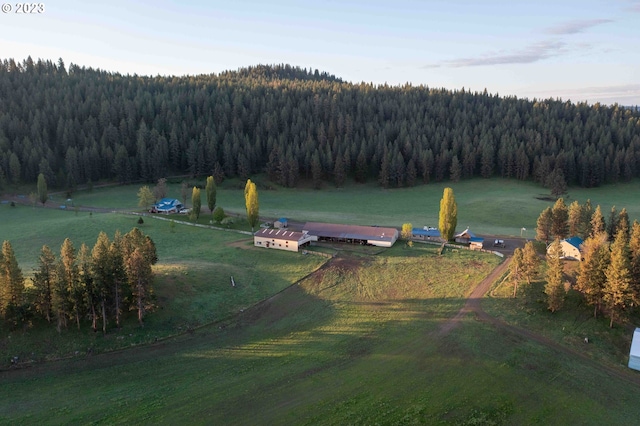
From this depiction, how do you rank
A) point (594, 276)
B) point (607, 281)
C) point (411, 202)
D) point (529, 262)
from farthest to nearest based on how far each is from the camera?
point (411, 202) → point (529, 262) → point (594, 276) → point (607, 281)

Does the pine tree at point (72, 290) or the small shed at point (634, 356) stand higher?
the pine tree at point (72, 290)

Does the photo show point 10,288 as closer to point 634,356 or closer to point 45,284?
point 45,284

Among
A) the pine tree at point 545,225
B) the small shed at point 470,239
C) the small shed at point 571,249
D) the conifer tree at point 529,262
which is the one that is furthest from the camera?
the small shed at point 470,239

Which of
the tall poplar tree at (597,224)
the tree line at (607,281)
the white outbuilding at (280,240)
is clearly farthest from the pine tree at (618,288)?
the white outbuilding at (280,240)

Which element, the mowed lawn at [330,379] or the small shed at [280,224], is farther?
the small shed at [280,224]

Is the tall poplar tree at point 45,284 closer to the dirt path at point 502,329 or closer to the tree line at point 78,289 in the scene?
the tree line at point 78,289

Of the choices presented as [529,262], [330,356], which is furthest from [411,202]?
[330,356]
